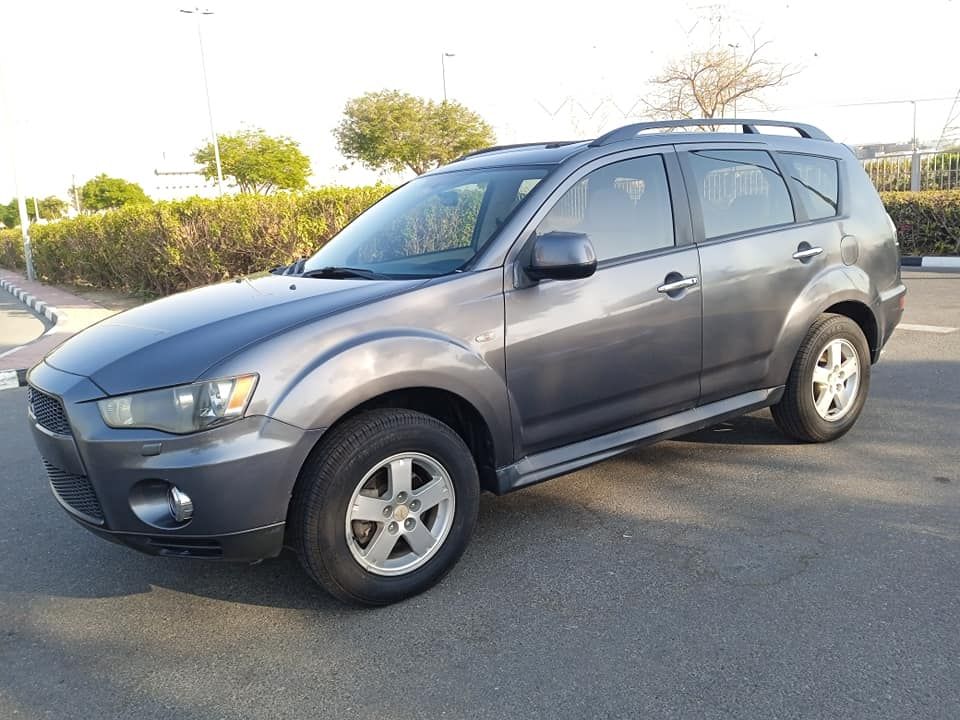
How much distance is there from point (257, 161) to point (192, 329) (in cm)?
5155

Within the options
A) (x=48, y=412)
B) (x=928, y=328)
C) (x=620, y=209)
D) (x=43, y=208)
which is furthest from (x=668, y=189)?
(x=43, y=208)

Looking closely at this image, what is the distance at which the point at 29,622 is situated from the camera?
322cm

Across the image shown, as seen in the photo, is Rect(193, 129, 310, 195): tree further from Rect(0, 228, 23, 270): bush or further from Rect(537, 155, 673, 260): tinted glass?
Rect(537, 155, 673, 260): tinted glass

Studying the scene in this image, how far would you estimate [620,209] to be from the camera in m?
3.87

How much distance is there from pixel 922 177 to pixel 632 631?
16177mm

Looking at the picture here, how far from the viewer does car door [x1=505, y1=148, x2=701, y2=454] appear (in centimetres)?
350

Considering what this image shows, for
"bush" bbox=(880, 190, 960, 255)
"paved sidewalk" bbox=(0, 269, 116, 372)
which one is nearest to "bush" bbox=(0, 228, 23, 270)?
"paved sidewalk" bbox=(0, 269, 116, 372)

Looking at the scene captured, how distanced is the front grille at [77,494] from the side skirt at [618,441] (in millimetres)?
1515

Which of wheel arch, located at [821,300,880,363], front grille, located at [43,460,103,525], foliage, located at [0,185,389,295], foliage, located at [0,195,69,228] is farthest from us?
foliage, located at [0,195,69,228]

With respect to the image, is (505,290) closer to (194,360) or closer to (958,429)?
(194,360)

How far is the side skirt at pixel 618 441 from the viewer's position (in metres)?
3.54

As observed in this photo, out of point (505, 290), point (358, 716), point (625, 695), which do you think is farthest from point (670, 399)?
point (358, 716)

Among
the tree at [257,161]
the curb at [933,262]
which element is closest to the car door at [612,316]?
the curb at [933,262]

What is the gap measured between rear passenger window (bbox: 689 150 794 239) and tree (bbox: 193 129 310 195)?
48349 mm
